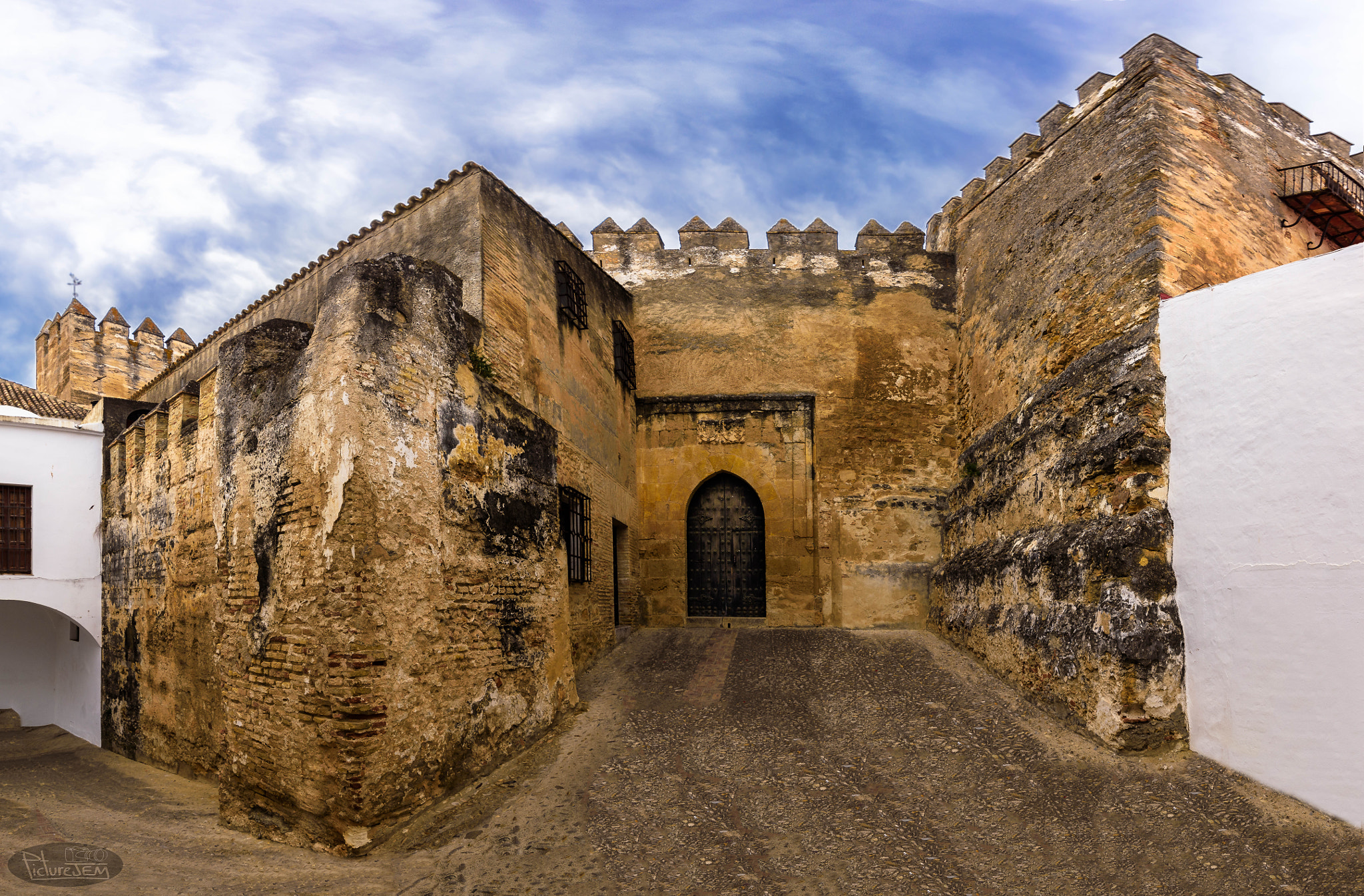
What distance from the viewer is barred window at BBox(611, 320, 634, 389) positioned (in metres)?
11.7

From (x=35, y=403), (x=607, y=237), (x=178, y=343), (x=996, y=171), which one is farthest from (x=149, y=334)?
(x=996, y=171)

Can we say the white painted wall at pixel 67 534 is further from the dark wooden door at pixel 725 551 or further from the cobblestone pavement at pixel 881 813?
the dark wooden door at pixel 725 551

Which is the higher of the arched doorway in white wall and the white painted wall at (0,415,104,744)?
the white painted wall at (0,415,104,744)

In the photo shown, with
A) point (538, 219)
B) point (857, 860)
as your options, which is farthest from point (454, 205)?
point (857, 860)

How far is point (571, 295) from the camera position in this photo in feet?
33.1

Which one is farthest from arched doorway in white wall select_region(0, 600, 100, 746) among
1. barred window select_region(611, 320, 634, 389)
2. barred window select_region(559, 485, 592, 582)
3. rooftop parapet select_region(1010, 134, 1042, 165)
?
rooftop parapet select_region(1010, 134, 1042, 165)

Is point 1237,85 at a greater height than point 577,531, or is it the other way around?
point 1237,85

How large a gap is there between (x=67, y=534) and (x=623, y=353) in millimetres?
8157

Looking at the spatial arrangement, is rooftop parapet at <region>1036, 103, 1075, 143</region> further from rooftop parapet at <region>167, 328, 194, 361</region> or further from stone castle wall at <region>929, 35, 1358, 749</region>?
rooftop parapet at <region>167, 328, 194, 361</region>

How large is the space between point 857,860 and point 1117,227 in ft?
21.9

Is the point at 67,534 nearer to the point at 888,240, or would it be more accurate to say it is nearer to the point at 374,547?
the point at 374,547

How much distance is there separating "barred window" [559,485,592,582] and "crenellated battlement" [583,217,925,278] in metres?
4.69

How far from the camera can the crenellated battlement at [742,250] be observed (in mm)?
12711

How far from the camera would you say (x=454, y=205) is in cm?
850
